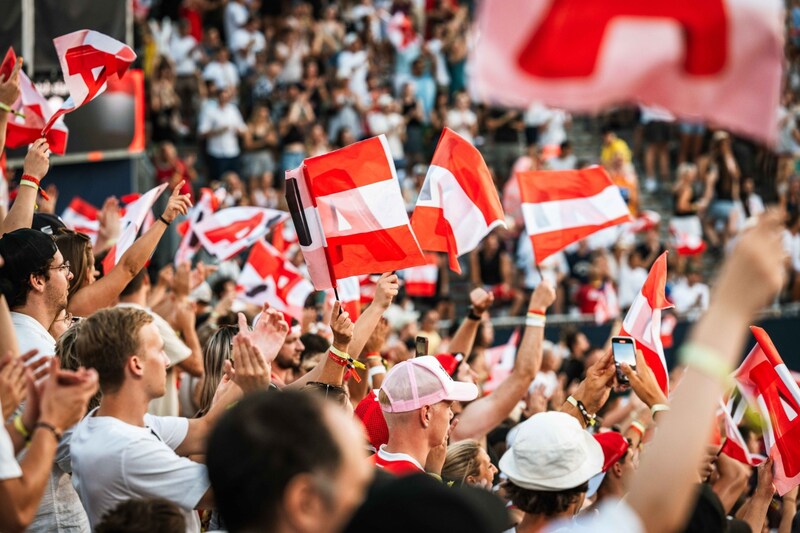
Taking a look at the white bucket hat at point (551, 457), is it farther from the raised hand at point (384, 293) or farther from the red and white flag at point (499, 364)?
the red and white flag at point (499, 364)

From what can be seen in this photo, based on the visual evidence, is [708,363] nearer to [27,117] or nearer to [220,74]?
[27,117]

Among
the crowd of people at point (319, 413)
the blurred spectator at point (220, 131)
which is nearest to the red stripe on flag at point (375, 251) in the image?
the crowd of people at point (319, 413)

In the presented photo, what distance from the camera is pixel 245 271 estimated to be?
9156mm

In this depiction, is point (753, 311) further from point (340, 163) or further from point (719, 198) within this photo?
point (719, 198)

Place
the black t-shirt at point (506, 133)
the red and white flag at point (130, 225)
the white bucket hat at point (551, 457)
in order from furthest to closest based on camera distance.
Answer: the black t-shirt at point (506, 133)
the red and white flag at point (130, 225)
the white bucket hat at point (551, 457)

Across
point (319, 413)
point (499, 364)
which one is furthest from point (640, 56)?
point (499, 364)

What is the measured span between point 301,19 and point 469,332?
1436 centimetres

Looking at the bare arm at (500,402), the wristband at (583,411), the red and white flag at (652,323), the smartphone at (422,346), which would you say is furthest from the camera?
the bare arm at (500,402)

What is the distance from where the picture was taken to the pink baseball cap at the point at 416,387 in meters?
4.89

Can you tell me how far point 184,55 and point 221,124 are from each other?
1.73 meters

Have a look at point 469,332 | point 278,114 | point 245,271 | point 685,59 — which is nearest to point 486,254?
point 278,114

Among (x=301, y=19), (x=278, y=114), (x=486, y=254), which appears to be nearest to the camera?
(x=486, y=254)

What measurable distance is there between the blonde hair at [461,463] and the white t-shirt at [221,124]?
13203 millimetres

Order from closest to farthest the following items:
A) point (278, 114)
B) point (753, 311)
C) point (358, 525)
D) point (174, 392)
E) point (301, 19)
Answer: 1. point (358, 525)
2. point (753, 311)
3. point (174, 392)
4. point (278, 114)
5. point (301, 19)
